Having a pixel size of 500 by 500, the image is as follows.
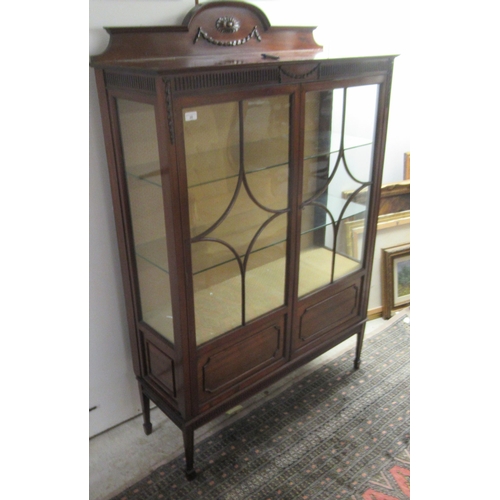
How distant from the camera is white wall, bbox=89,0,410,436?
1415 millimetres

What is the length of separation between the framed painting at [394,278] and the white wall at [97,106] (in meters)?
0.71

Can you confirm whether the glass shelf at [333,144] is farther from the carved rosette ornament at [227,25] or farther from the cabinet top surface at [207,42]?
the carved rosette ornament at [227,25]

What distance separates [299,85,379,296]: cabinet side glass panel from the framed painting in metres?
0.68

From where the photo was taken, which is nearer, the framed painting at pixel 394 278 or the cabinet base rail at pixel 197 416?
the cabinet base rail at pixel 197 416

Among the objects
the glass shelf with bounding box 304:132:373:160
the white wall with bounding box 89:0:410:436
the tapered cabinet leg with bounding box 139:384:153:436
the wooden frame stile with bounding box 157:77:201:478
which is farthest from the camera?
the tapered cabinet leg with bounding box 139:384:153:436

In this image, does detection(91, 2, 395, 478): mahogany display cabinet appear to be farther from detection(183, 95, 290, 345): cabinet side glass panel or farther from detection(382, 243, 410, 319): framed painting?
detection(382, 243, 410, 319): framed painting

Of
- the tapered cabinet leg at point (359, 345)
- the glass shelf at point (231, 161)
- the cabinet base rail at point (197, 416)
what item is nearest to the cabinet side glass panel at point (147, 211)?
the glass shelf at point (231, 161)

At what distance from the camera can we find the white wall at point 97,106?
1.42 meters

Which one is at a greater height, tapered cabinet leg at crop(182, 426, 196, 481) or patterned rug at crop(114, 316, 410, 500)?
tapered cabinet leg at crop(182, 426, 196, 481)

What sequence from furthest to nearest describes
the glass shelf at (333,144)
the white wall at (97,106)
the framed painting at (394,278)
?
the framed painting at (394,278) < the glass shelf at (333,144) < the white wall at (97,106)

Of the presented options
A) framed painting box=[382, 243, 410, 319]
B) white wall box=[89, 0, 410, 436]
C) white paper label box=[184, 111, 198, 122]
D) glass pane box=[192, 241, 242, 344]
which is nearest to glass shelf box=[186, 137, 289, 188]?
white paper label box=[184, 111, 198, 122]
